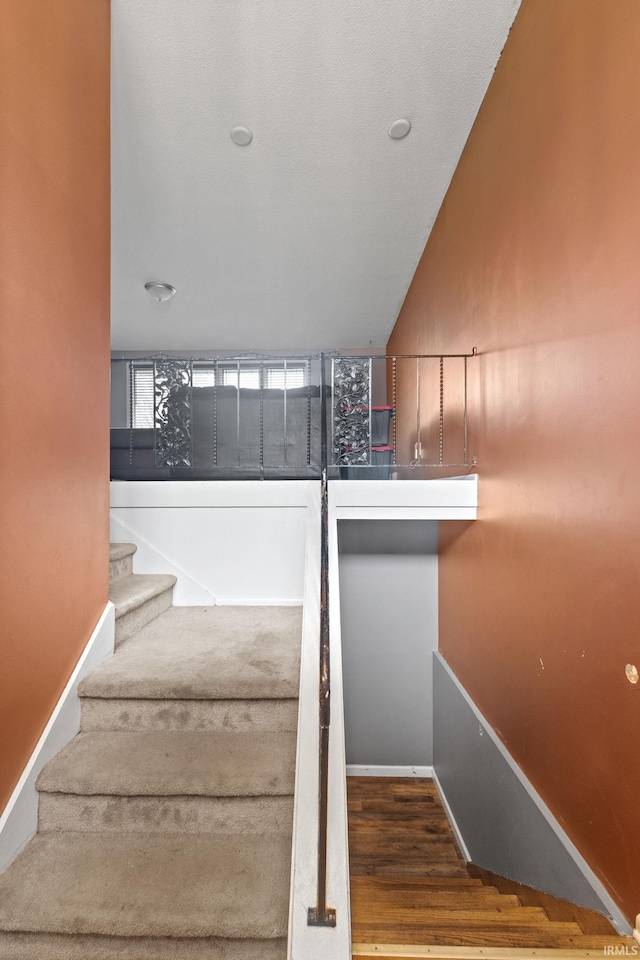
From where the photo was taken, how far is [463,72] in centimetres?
243

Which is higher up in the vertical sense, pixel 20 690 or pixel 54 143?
pixel 54 143

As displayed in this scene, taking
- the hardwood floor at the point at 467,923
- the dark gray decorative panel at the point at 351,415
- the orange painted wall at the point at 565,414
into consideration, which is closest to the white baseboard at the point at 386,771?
the hardwood floor at the point at 467,923

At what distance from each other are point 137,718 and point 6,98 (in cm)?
202

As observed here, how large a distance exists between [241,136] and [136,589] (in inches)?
112

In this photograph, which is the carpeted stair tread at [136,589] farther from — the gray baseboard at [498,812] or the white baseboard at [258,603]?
the gray baseboard at [498,812]

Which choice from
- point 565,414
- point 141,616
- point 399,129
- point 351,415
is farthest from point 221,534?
point 399,129

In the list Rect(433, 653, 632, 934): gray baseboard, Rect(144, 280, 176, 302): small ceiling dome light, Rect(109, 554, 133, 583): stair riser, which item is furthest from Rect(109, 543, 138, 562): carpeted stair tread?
Rect(144, 280, 176, 302): small ceiling dome light

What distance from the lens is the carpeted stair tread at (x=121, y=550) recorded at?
248cm

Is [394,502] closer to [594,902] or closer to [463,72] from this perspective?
[594,902]

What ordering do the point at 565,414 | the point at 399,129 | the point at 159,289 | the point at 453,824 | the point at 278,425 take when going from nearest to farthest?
the point at 565,414
the point at 399,129
the point at 453,824
the point at 278,425
the point at 159,289

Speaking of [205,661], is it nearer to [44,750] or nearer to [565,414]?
[44,750]

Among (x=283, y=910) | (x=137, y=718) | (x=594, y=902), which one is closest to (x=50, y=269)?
(x=137, y=718)

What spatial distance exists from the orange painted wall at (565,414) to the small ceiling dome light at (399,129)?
1.51 ft

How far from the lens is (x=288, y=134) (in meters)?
2.86
